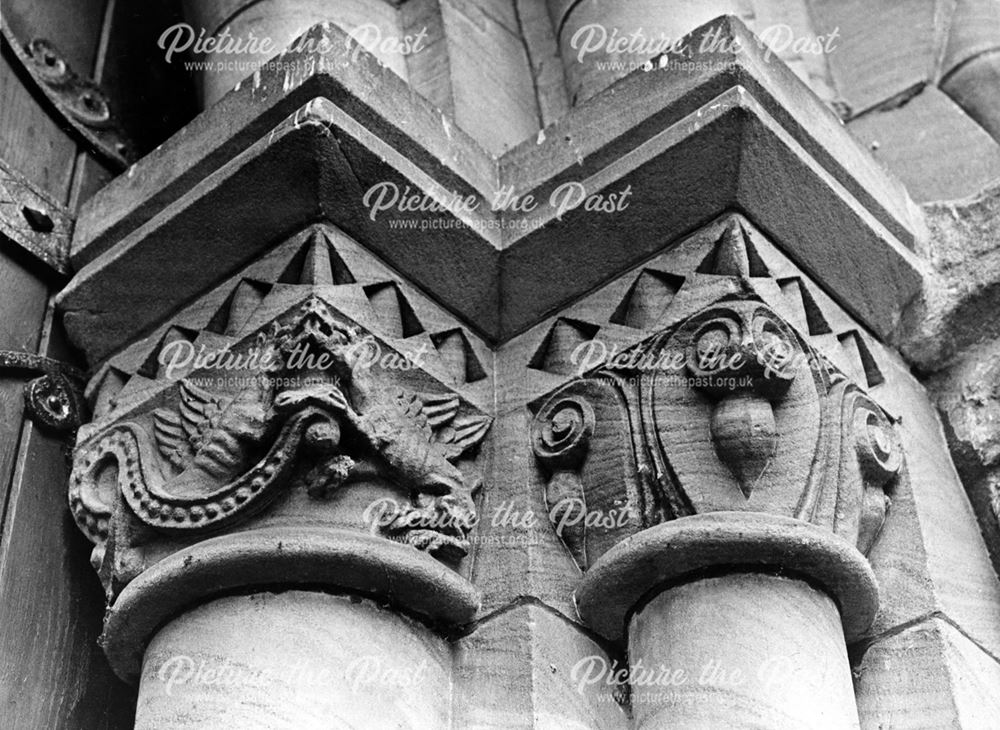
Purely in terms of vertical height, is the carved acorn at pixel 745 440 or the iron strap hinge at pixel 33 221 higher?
the iron strap hinge at pixel 33 221

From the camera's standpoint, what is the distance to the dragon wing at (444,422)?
1.88 meters

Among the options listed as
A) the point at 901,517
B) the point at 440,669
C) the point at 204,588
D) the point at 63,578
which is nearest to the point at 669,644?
the point at 440,669

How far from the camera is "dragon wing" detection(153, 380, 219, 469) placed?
187 centimetres

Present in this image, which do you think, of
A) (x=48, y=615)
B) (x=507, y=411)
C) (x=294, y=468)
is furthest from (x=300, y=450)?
(x=48, y=615)

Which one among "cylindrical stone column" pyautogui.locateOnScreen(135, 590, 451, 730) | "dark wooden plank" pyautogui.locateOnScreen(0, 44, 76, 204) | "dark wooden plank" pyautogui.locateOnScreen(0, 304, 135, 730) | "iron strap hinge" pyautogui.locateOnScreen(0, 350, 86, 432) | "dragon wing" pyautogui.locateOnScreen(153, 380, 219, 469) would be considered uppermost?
"dark wooden plank" pyautogui.locateOnScreen(0, 44, 76, 204)

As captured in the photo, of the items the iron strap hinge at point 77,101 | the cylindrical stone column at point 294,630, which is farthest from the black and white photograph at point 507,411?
the iron strap hinge at point 77,101

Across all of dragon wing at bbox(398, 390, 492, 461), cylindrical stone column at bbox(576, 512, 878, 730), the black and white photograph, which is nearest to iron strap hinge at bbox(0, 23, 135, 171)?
the black and white photograph

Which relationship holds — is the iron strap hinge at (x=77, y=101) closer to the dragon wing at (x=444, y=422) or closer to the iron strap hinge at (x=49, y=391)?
the iron strap hinge at (x=49, y=391)

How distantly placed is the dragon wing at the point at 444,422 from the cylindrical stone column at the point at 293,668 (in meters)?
0.26

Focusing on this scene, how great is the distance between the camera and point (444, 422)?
192 centimetres

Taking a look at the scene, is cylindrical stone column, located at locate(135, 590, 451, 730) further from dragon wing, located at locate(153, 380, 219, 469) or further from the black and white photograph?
dragon wing, located at locate(153, 380, 219, 469)

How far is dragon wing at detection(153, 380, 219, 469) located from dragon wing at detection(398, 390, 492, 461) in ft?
0.86

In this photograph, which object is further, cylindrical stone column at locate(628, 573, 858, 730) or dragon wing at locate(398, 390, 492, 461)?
dragon wing at locate(398, 390, 492, 461)

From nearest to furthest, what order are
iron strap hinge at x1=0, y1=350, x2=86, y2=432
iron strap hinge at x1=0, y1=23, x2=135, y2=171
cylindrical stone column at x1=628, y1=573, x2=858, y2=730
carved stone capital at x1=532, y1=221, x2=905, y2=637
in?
cylindrical stone column at x1=628, y1=573, x2=858, y2=730 < carved stone capital at x1=532, y1=221, x2=905, y2=637 < iron strap hinge at x1=0, y1=350, x2=86, y2=432 < iron strap hinge at x1=0, y1=23, x2=135, y2=171
